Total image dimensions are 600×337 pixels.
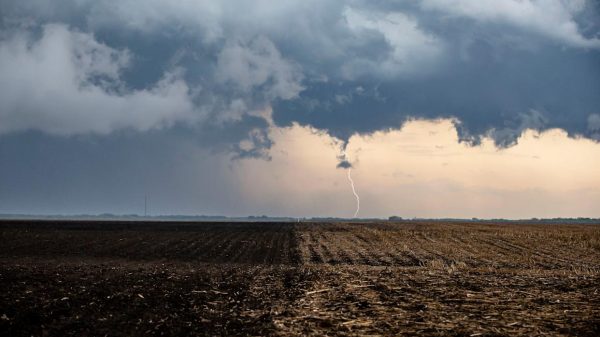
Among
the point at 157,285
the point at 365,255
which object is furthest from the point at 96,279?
the point at 365,255

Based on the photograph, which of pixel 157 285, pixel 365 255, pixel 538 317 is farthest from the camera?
pixel 365 255

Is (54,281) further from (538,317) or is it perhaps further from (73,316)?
(538,317)

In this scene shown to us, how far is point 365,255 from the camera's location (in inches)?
1342

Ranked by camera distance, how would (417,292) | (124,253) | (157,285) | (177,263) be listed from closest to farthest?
(417,292)
(157,285)
(177,263)
(124,253)

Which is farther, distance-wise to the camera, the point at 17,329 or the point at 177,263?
the point at 177,263

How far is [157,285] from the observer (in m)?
18.4

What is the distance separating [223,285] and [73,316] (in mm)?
6311

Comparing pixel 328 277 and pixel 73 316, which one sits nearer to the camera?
pixel 73 316

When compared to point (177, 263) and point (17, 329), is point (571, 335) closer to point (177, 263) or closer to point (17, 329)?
point (17, 329)

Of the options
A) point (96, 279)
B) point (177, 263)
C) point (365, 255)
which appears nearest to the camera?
point (96, 279)

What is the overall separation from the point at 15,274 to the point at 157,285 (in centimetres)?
652

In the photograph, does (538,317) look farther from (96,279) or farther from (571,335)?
(96,279)

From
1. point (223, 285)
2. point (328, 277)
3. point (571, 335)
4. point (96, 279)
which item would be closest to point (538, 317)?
point (571, 335)

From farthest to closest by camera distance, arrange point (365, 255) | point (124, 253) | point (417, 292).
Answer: point (124, 253), point (365, 255), point (417, 292)
